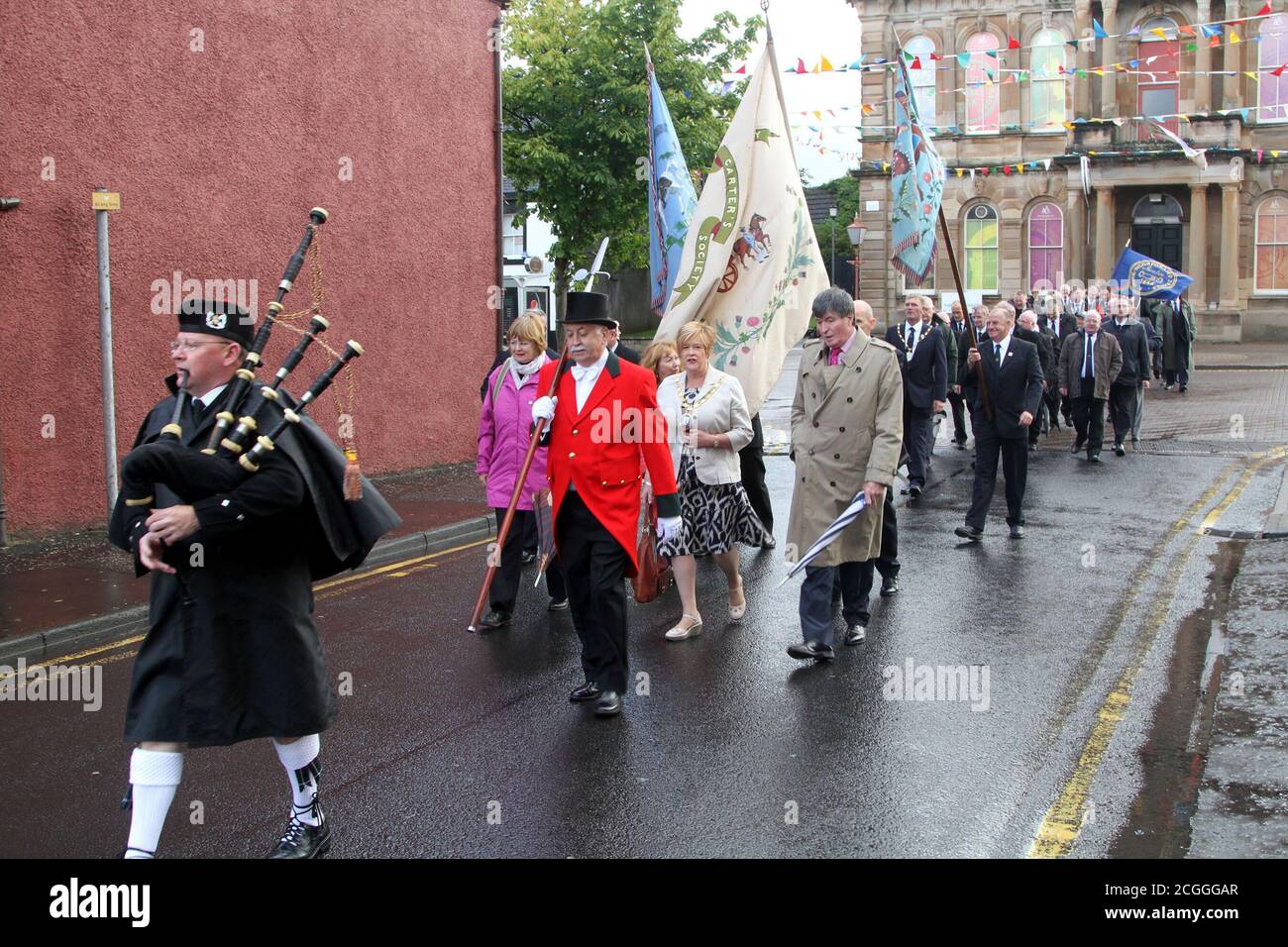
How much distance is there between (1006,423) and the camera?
11.3 meters

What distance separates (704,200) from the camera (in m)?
10.4

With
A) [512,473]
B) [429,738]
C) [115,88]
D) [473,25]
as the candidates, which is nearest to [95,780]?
[429,738]

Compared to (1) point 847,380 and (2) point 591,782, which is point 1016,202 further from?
(2) point 591,782

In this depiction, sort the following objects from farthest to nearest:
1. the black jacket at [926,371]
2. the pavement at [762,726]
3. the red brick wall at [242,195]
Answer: the black jacket at [926,371], the red brick wall at [242,195], the pavement at [762,726]

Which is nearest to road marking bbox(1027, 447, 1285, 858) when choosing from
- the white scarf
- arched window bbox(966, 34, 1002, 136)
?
the white scarf

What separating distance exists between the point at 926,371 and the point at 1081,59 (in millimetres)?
33247

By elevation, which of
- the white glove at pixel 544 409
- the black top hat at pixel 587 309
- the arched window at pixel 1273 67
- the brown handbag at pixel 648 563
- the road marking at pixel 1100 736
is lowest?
the road marking at pixel 1100 736

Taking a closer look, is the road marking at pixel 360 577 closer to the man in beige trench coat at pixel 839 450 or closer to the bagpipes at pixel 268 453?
the man in beige trench coat at pixel 839 450

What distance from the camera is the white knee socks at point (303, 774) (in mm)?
4574

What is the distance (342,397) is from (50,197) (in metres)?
3.97

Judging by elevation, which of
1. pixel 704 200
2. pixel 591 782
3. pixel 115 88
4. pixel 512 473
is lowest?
pixel 591 782

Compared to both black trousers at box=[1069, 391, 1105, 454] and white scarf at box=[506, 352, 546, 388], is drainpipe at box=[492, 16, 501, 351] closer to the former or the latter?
black trousers at box=[1069, 391, 1105, 454]

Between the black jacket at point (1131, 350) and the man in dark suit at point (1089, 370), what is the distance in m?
0.20

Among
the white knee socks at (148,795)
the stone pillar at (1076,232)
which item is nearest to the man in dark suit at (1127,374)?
the white knee socks at (148,795)
